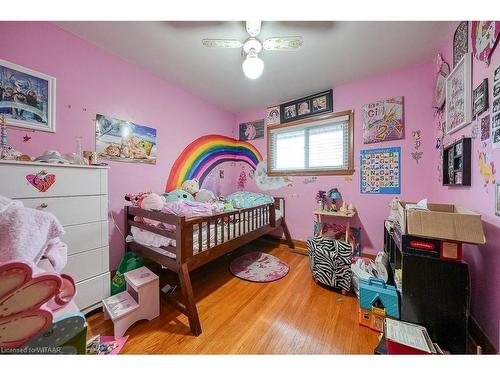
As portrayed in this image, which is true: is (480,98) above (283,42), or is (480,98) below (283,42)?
below

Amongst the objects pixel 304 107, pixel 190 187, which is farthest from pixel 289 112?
pixel 190 187

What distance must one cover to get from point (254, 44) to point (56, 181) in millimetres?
1833

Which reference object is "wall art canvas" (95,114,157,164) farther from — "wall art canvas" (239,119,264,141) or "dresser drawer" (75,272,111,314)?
"wall art canvas" (239,119,264,141)

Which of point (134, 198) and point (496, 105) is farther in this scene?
point (134, 198)

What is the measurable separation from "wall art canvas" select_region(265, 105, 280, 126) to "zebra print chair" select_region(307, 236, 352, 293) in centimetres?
209

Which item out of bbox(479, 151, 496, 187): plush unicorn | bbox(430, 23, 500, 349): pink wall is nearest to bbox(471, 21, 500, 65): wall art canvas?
bbox(430, 23, 500, 349): pink wall

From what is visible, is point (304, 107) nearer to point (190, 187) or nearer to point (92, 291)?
point (190, 187)

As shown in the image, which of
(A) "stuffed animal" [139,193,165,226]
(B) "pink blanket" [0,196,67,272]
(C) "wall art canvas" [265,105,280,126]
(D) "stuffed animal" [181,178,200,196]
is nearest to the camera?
(B) "pink blanket" [0,196,67,272]

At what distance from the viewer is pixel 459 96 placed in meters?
1.44

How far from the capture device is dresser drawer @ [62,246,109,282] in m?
1.35

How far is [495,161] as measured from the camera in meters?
1.07
